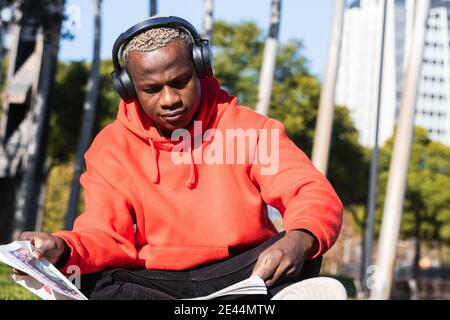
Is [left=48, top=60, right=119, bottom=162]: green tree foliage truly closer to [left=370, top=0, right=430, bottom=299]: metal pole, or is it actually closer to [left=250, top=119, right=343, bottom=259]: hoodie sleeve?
[left=370, top=0, right=430, bottom=299]: metal pole

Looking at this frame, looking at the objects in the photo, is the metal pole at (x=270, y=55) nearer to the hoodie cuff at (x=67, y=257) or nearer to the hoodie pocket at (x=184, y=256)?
the hoodie pocket at (x=184, y=256)

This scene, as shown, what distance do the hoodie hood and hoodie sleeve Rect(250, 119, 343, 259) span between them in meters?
0.22

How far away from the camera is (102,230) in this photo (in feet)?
12.2

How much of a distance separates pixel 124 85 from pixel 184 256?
26.2 inches

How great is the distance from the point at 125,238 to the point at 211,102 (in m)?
0.61

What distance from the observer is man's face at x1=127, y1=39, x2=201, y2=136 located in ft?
11.8

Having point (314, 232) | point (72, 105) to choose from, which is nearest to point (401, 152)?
point (314, 232)

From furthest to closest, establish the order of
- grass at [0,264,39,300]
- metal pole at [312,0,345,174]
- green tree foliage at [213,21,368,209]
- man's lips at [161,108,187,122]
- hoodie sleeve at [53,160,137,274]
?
green tree foliage at [213,21,368,209]
metal pole at [312,0,345,174]
grass at [0,264,39,300]
man's lips at [161,108,187,122]
hoodie sleeve at [53,160,137,274]

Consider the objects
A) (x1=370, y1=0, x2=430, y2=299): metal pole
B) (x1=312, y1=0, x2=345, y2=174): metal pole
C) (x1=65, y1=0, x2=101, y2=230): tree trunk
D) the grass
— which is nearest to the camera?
the grass

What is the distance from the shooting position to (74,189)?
22.1 m

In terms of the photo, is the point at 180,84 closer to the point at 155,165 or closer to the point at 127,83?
the point at 127,83

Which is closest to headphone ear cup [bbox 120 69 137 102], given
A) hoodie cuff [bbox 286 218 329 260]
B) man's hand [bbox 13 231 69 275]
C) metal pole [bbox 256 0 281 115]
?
man's hand [bbox 13 231 69 275]

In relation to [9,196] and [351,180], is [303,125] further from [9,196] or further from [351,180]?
[9,196]

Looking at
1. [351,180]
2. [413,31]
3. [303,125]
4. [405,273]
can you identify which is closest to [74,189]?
[413,31]
